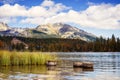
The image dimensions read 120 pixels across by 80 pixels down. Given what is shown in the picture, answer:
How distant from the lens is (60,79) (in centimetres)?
2884

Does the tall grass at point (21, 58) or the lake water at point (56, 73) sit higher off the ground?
the tall grass at point (21, 58)

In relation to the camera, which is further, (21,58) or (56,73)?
(21,58)

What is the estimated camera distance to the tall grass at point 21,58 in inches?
1875

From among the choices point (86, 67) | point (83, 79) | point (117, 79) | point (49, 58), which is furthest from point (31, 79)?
point (49, 58)

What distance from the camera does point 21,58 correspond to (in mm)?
49062

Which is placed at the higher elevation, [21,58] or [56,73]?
[21,58]

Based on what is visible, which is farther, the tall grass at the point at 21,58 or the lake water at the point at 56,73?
the tall grass at the point at 21,58

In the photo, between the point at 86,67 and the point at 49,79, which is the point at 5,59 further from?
the point at 49,79

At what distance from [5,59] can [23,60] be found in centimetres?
277

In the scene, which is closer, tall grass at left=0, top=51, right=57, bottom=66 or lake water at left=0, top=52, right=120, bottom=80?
lake water at left=0, top=52, right=120, bottom=80

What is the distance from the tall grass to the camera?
4762cm

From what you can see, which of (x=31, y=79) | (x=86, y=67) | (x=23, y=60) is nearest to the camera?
(x=31, y=79)

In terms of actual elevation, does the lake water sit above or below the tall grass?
below

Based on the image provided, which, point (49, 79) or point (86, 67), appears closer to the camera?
point (49, 79)
